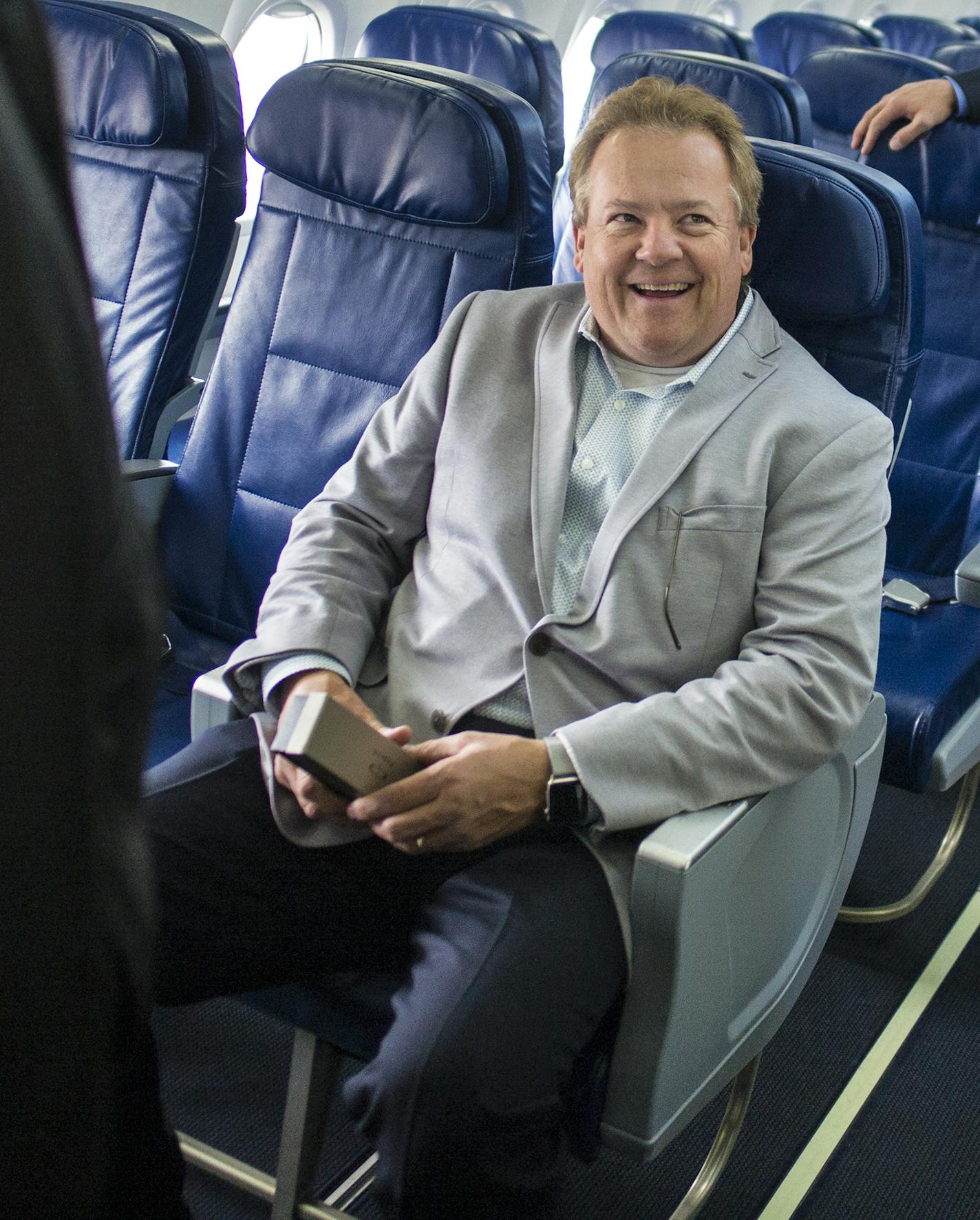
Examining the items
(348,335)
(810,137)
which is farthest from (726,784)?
(810,137)

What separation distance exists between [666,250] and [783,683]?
605 millimetres

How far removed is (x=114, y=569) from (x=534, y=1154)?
1.08 metres

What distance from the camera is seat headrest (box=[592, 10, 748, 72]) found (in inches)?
187

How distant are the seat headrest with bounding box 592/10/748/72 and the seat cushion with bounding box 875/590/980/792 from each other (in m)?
3.10

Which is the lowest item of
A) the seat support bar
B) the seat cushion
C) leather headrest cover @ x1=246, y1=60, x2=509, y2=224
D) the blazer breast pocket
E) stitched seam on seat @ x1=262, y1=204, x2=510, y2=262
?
the seat support bar

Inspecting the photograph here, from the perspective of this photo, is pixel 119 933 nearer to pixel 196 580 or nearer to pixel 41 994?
pixel 41 994

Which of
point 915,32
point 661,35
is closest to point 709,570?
point 661,35

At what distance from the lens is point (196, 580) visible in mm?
2277

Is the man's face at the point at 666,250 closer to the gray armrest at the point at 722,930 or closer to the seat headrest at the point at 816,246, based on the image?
the seat headrest at the point at 816,246

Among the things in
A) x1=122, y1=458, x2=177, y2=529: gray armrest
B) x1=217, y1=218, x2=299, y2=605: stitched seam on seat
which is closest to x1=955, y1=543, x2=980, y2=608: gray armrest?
x1=217, y1=218, x2=299, y2=605: stitched seam on seat

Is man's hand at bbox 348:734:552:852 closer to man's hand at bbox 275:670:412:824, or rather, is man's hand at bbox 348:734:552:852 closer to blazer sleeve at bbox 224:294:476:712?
man's hand at bbox 275:670:412:824

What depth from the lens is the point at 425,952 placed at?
1.40m

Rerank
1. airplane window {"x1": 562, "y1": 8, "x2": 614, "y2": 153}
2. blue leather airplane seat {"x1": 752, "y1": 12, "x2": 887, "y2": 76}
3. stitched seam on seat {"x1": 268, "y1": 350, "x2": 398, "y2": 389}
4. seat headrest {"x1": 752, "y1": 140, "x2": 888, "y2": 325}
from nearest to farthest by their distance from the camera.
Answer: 1. seat headrest {"x1": 752, "y1": 140, "x2": 888, "y2": 325}
2. stitched seam on seat {"x1": 268, "y1": 350, "x2": 398, "y2": 389}
3. blue leather airplane seat {"x1": 752, "y1": 12, "x2": 887, "y2": 76}
4. airplane window {"x1": 562, "y1": 8, "x2": 614, "y2": 153}

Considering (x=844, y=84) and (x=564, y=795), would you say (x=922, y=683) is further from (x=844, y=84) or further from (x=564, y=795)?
(x=844, y=84)
